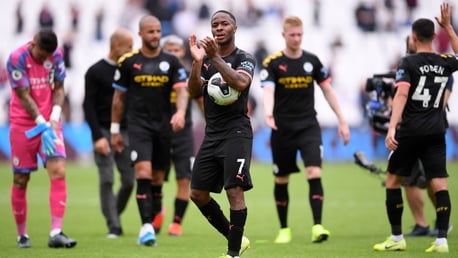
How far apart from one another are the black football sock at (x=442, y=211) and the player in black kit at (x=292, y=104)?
2.16 metres

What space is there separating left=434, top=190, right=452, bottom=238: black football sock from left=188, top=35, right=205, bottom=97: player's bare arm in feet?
9.96

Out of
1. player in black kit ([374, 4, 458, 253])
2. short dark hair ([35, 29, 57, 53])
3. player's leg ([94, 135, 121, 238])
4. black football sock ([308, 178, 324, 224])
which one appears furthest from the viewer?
player's leg ([94, 135, 121, 238])

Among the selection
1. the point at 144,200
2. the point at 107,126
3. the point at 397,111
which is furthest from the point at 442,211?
the point at 107,126

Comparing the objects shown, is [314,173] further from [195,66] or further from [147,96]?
[195,66]

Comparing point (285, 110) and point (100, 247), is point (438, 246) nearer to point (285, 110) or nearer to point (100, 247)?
point (285, 110)

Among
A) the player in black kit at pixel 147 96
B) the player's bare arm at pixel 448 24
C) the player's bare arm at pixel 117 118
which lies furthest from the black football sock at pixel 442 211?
the player's bare arm at pixel 117 118

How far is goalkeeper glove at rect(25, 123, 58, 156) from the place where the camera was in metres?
10.8

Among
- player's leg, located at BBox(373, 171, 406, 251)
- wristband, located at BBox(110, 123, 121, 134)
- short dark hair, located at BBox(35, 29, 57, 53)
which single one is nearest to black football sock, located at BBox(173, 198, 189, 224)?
wristband, located at BBox(110, 123, 121, 134)

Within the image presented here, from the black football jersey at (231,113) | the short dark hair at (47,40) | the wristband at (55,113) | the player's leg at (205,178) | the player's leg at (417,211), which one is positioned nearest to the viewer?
the black football jersey at (231,113)

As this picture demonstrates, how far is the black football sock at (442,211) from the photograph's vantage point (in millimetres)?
9867

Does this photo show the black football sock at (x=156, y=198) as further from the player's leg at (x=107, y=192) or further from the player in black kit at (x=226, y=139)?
the player in black kit at (x=226, y=139)

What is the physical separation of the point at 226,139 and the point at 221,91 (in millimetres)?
507

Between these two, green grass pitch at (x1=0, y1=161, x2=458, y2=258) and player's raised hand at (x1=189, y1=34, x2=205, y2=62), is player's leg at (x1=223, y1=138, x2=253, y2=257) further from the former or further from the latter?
green grass pitch at (x1=0, y1=161, x2=458, y2=258)

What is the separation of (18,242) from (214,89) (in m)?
3.77
